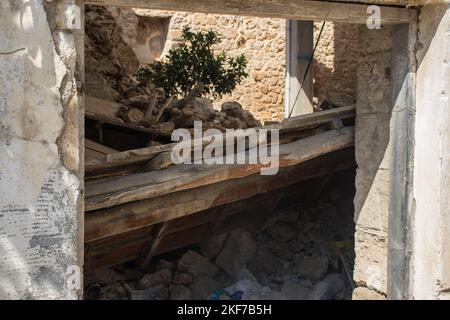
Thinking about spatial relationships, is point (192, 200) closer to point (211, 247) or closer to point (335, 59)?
point (211, 247)

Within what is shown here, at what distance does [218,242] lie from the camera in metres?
6.14

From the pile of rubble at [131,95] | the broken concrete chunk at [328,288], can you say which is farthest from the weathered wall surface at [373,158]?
the pile of rubble at [131,95]

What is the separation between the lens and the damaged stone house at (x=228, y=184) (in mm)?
2531

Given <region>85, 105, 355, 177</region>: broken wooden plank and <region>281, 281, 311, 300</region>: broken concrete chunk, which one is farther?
<region>281, 281, 311, 300</region>: broken concrete chunk

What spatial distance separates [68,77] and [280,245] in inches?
167

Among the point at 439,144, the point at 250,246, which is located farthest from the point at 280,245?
the point at 439,144

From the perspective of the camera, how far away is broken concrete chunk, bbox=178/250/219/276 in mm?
5879

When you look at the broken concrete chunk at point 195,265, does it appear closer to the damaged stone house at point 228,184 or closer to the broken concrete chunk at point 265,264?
the damaged stone house at point 228,184

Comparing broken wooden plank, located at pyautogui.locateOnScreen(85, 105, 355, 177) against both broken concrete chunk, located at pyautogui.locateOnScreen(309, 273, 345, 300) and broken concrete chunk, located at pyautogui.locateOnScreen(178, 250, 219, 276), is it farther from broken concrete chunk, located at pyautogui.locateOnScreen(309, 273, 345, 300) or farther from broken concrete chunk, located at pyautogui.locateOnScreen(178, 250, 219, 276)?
broken concrete chunk, located at pyautogui.locateOnScreen(178, 250, 219, 276)

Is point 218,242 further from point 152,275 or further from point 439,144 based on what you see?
point 439,144

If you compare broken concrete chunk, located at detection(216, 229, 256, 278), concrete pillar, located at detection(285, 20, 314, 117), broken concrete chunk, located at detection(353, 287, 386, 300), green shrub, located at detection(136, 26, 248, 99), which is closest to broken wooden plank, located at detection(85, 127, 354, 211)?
broken concrete chunk, located at detection(353, 287, 386, 300)

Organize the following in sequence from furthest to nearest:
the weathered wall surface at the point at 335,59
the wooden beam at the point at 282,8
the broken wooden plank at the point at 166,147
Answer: the weathered wall surface at the point at 335,59 < the broken wooden plank at the point at 166,147 < the wooden beam at the point at 282,8

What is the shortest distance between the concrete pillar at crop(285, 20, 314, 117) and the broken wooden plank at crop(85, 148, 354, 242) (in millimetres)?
2147

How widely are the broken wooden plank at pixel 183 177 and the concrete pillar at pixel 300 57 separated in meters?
3.53
